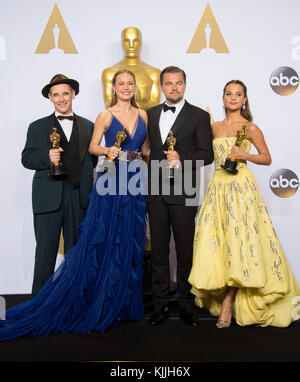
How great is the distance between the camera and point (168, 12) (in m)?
4.41

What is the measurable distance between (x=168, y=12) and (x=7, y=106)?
Result: 1.89 meters

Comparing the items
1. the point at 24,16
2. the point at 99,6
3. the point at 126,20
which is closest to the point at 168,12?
the point at 126,20

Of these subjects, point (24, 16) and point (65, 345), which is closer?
point (65, 345)

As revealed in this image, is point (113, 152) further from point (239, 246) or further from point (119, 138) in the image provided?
point (239, 246)

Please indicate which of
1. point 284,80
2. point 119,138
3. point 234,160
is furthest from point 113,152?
point 284,80

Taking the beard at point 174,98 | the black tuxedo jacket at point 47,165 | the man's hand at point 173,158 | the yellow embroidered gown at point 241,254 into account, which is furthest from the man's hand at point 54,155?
the yellow embroidered gown at point 241,254

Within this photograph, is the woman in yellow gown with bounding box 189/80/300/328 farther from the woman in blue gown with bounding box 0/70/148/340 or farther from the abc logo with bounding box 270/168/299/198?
the abc logo with bounding box 270/168/299/198

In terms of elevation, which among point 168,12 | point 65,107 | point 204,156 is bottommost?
point 204,156

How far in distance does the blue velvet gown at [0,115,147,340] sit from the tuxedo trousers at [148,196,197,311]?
0.36 feet

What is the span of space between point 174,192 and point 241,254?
626 millimetres

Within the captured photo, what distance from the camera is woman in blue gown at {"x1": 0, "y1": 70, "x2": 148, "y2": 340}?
294cm

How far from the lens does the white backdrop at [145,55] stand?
4.41 metres

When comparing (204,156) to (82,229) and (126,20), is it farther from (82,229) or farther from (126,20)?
(126,20)

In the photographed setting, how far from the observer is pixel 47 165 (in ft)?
10.6
